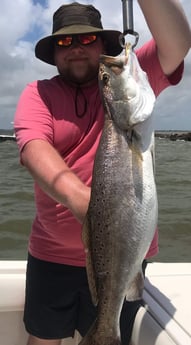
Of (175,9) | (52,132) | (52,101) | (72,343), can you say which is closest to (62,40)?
(52,101)

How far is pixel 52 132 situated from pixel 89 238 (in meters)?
0.74

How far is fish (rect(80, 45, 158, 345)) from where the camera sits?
2.12m

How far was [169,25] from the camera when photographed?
2365 mm

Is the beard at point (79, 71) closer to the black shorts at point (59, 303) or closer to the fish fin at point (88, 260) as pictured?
the fish fin at point (88, 260)

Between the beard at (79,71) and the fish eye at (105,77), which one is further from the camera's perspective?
the beard at (79,71)

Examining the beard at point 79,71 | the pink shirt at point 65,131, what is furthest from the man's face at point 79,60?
the pink shirt at point 65,131

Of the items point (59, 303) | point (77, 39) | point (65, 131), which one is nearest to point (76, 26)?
point (77, 39)

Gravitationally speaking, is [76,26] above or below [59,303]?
above

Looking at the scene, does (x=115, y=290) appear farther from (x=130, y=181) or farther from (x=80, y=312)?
(x=80, y=312)

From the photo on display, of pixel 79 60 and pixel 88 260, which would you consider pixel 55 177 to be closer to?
pixel 88 260

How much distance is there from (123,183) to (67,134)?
762 millimetres

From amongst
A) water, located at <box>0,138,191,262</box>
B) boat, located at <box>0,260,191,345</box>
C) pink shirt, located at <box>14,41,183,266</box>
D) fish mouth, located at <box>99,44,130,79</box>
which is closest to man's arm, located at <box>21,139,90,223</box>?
pink shirt, located at <box>14,41,183,266</box>

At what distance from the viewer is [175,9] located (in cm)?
237

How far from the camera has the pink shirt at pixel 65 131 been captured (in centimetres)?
274
